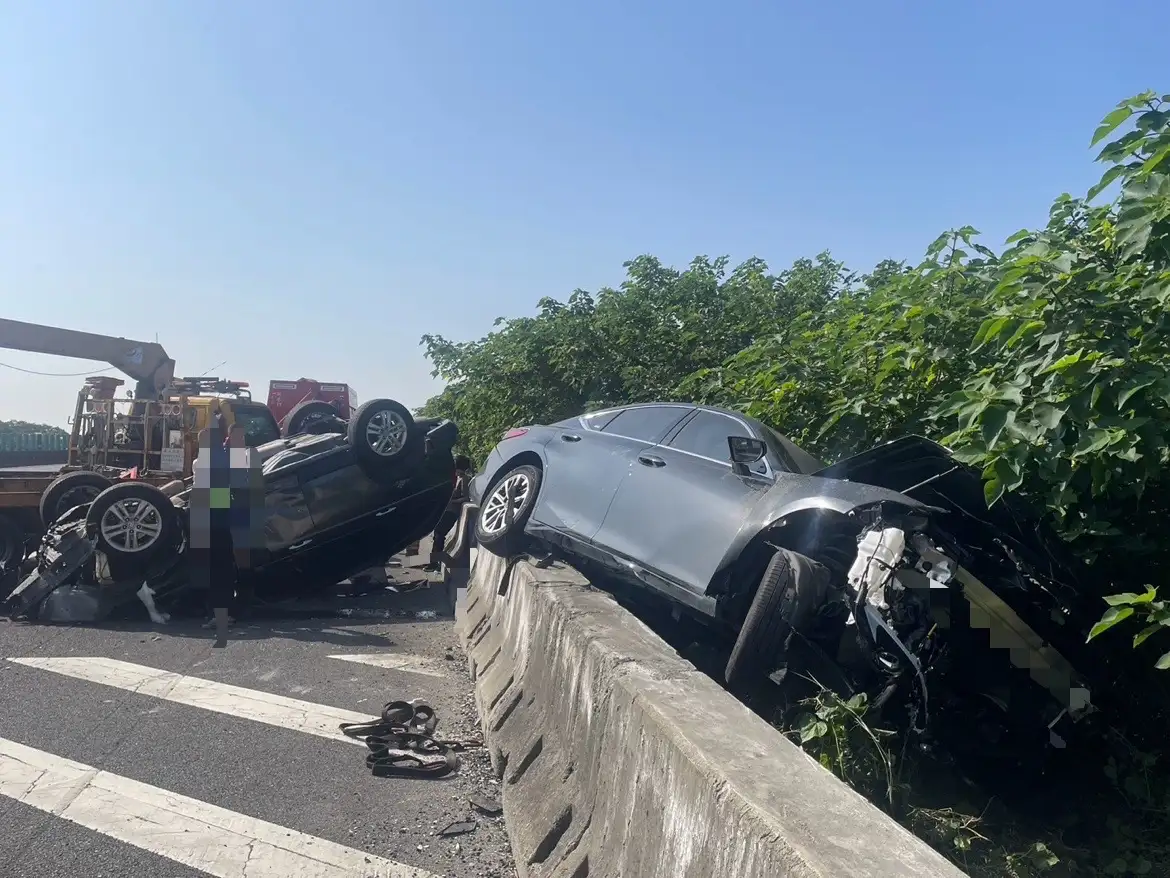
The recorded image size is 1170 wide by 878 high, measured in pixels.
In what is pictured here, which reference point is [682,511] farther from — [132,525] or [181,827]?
[132,525]

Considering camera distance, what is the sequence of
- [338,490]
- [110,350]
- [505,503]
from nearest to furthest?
[505,503] → [338,490] → [110,350]

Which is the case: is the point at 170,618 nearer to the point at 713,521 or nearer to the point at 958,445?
the point at 713,521

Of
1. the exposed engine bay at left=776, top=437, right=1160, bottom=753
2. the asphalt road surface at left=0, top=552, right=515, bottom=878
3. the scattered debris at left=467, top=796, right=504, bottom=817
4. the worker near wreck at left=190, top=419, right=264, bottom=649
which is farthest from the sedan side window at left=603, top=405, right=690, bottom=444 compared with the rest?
the worker near wreck at left=190, top=419, right=264, bottom=649

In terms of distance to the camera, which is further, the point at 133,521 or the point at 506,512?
the point at 133,521

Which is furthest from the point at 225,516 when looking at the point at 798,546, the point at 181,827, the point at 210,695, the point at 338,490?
the point at 798,546

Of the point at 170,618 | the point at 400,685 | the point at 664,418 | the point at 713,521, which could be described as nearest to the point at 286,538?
the point at 170,618

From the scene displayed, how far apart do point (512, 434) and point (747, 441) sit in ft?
11.1

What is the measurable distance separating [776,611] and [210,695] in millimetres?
4247

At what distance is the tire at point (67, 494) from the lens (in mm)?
11680

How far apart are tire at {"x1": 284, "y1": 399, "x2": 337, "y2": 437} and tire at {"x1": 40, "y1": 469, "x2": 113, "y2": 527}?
3.96 m

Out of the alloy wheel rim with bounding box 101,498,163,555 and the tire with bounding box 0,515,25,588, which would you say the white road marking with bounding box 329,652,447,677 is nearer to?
the alloy wheel rim with bounding box 101,498,163,555

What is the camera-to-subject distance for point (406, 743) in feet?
19.6

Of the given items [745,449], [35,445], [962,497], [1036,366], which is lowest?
[35,445]

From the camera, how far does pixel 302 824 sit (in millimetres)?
4812
